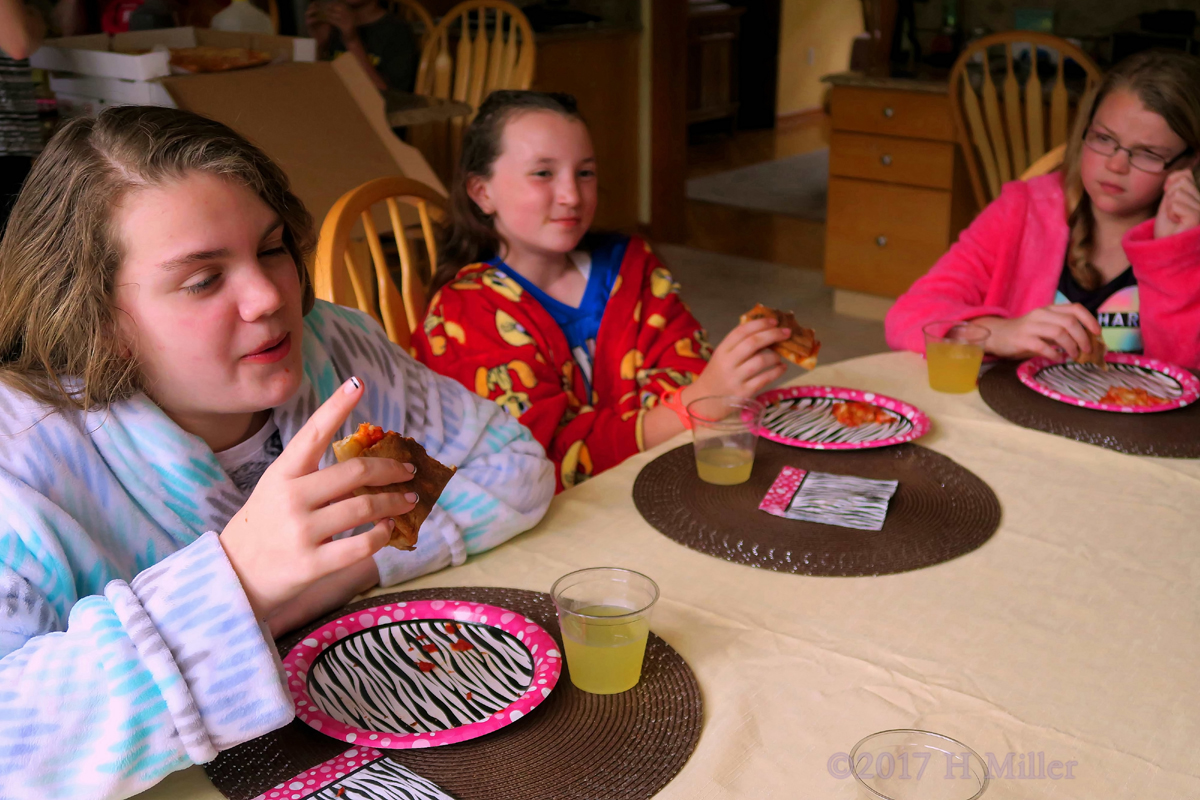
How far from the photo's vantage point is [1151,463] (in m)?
1.31

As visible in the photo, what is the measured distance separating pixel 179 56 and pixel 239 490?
1.97 meters

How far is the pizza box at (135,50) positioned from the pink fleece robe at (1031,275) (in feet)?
5.85

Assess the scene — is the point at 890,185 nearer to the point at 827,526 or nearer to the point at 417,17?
the point at 417,17

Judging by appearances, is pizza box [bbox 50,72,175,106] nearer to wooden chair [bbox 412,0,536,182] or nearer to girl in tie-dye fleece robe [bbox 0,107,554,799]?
wooden chair [bbox 412,0,536,182]

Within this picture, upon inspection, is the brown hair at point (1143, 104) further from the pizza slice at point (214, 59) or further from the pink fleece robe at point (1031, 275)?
the pizza slice at point (214, 59)

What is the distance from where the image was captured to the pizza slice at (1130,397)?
1465 mm

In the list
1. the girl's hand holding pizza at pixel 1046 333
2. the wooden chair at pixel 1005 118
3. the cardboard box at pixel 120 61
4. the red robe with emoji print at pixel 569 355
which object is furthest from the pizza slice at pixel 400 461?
the wooden chair at pixel 1005 118

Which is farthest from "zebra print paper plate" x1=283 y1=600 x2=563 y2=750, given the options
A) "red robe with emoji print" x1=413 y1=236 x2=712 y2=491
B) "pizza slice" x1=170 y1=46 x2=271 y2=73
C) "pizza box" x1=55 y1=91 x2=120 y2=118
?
"pizza box" x1=55 y1=91 x2=120 y2=118

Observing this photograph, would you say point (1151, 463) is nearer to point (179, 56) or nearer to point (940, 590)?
point (940, 590)

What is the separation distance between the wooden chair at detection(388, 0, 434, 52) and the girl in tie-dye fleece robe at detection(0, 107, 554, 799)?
3345 mm

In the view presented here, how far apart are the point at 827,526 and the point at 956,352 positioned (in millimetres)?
519

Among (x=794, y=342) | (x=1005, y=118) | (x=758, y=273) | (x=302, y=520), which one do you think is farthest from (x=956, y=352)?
(x=758, y=273)

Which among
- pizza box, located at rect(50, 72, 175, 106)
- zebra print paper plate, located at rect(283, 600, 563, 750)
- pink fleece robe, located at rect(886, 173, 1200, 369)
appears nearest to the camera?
zebra print paper plate, located at rect(283, 600, 563, 750)

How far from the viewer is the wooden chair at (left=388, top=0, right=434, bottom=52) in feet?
13.6
